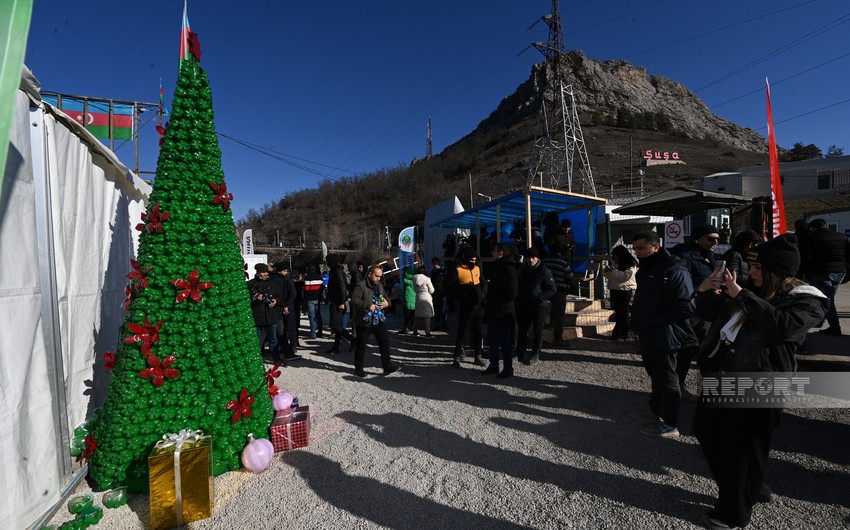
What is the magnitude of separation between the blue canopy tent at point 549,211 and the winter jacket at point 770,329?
5053 mm

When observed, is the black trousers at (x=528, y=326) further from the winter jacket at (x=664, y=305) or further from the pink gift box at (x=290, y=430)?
the pink gift box at (x=290, y=430)

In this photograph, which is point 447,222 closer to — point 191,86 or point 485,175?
point 191,86

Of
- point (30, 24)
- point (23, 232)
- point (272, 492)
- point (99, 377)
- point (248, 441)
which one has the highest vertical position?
point (30, 24)

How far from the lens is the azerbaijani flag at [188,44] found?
10.2ft

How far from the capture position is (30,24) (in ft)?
3.77

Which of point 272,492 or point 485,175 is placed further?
point 485,175

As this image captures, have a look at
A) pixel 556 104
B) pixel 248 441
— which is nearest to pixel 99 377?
pixel 248 441

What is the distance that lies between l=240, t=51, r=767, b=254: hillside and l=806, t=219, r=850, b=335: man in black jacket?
38455 mm

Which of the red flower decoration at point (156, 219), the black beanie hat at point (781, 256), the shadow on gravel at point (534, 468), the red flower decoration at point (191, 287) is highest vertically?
the red flower decoration at point (156, 219)

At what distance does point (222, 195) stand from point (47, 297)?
4.28 ft

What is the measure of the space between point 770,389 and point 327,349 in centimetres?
671

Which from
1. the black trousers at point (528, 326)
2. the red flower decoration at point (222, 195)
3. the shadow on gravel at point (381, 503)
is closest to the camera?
the shadow on gravel at point (381, 503)

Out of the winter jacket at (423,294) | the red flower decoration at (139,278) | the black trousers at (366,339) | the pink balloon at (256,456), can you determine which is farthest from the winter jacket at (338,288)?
the red flower decoration at (139,278)

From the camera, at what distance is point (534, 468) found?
2.98 meters
